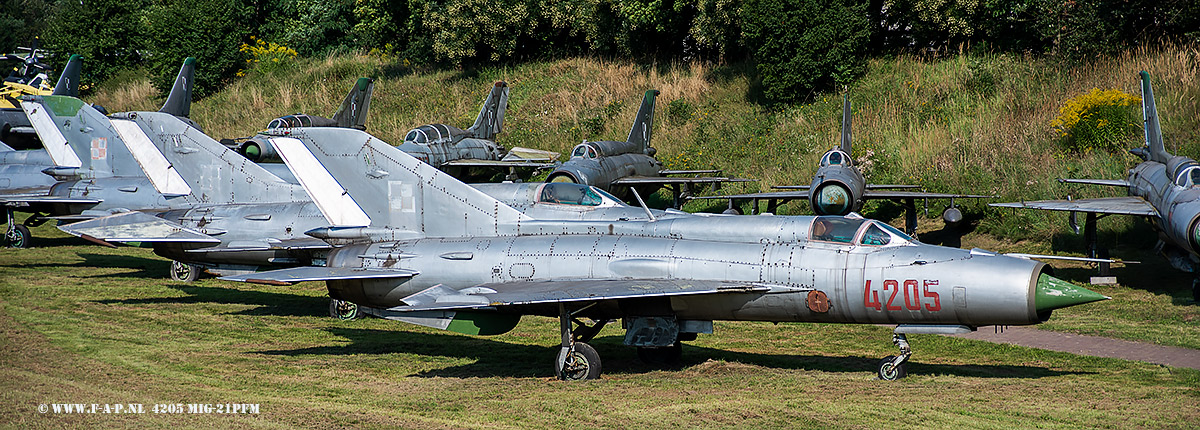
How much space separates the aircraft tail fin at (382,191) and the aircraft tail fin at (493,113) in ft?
64.5

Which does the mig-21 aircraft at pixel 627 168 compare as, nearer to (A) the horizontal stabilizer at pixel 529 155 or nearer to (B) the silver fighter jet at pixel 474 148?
(B) the silver fighter jet at pixel 474 148

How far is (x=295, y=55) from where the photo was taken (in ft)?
174

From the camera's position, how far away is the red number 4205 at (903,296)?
10.4m

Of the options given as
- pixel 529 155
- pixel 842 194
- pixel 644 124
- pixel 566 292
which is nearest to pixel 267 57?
pixel 529 155

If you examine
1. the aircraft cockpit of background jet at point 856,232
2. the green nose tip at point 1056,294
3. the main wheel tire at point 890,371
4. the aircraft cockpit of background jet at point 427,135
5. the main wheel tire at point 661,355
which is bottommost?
the main wheel tire at point 661,355

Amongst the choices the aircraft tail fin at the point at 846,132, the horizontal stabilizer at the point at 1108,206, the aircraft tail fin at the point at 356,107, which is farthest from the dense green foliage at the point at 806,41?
the horizontal stabilizer at the point at 1108,206

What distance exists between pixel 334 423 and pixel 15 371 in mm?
5033

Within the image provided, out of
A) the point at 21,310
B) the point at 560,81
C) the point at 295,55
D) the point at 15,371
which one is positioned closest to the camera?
the point at 15,371

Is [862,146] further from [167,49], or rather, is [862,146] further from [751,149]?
[167,49]

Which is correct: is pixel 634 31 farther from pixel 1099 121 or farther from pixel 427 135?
pixel 1099 121

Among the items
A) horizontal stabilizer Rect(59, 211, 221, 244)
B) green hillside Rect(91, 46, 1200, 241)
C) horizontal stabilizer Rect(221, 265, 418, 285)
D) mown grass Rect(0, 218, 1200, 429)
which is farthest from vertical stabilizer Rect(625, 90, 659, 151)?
horizontal stabilizer Rect(221, 265, 418, 285)

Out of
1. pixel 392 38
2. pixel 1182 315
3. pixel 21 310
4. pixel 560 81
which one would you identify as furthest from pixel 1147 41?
pixel 392 38

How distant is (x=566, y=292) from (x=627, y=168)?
1748cm

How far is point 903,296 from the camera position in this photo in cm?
1053
